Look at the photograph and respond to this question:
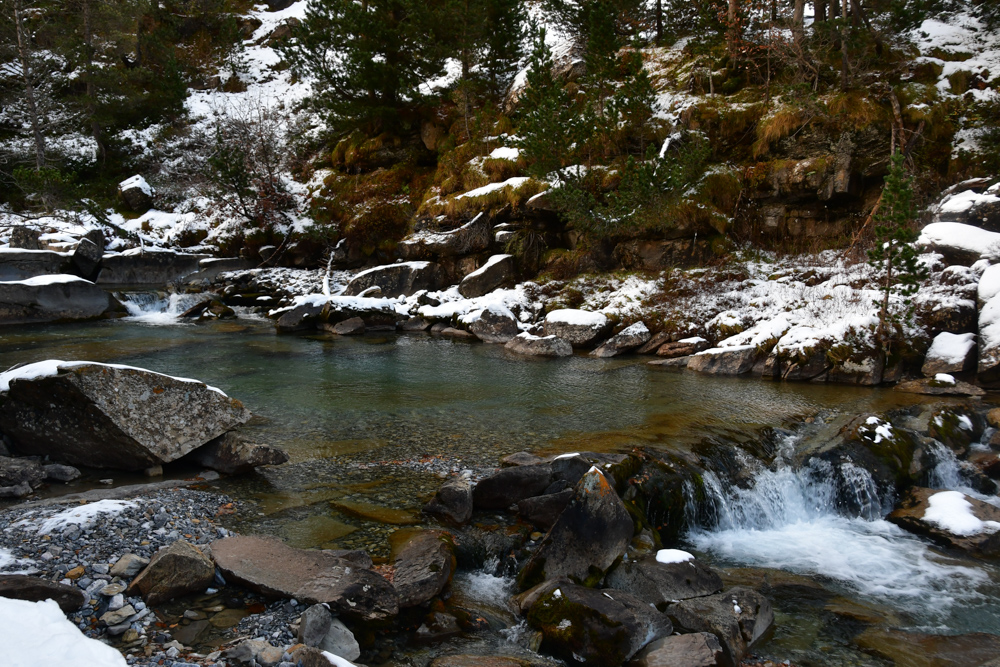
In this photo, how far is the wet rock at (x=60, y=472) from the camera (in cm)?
559

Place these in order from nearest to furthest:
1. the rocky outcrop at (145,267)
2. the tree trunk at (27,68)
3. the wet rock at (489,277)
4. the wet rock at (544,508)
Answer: the wet rock at (544,508), the wet rock at (489,277), the rocky outcrop at (145,267), the tree trunk at (27,68)

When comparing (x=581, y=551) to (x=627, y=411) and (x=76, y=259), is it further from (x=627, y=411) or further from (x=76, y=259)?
(x=76, y=259)

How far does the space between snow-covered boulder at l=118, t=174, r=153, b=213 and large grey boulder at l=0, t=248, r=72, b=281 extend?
9.26 m

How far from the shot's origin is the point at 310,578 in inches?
157

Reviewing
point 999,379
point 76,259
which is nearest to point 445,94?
point 76,259

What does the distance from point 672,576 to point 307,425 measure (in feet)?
19.3

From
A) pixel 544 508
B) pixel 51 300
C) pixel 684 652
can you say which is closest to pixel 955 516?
pixel 684 652

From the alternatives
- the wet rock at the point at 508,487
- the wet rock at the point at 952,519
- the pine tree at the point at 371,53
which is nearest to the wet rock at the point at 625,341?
the wet rock at the point at 952,519

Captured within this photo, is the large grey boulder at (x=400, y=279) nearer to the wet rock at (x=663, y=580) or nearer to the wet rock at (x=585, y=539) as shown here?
the wet rock at (x=585, y=539)

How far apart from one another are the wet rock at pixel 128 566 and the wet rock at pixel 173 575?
0.23 ft

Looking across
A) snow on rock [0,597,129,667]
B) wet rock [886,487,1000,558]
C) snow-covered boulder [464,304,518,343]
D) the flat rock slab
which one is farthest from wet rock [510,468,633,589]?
snow-covered boulder [464,304,518,343]

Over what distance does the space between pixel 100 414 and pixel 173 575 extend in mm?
2717

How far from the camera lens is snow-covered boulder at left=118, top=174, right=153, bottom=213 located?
27.8 metres

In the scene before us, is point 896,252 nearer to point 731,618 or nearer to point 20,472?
point 731,618
